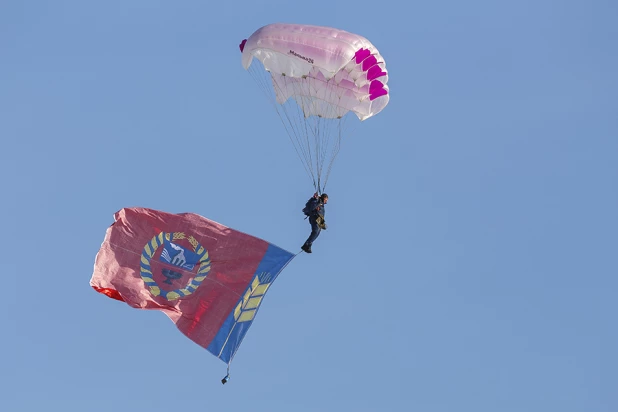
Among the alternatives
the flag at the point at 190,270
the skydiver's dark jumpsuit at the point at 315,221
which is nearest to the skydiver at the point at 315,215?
the skydiver's dark jumpsuit at the point at 315,221

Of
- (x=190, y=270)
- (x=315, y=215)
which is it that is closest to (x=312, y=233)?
(x=315, y=215)

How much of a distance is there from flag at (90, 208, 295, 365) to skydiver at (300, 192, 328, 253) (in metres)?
0.88

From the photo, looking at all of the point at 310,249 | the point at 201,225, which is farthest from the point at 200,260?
the point at 310,249

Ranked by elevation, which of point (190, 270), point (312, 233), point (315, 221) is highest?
point (315, 221)

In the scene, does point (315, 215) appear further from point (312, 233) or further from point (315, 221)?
point (312, 233)

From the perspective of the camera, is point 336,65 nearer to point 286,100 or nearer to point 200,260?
point 286,100

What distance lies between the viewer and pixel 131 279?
102 feet

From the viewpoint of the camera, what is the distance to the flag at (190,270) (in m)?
30.6

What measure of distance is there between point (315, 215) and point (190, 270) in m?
3.33

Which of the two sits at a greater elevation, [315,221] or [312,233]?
[315,221]

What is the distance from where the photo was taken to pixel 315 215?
30.4m

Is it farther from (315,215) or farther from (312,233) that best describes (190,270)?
(315,215)

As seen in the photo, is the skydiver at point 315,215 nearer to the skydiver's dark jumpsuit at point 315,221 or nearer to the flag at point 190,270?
the skydiver's dark jumpsuit at point 315,221

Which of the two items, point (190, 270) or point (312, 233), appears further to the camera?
point (190, 270)
